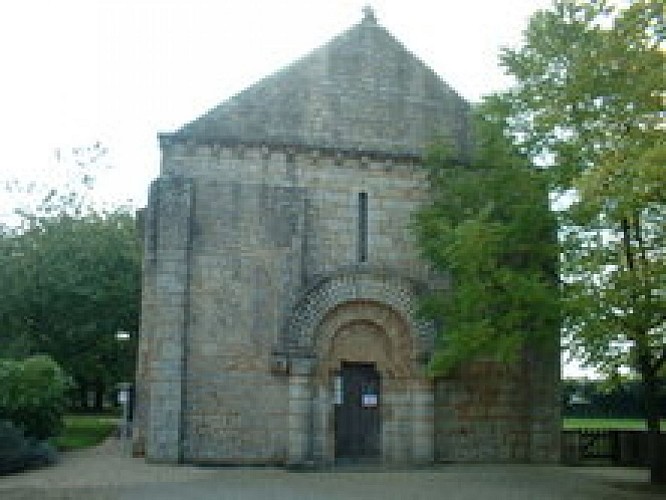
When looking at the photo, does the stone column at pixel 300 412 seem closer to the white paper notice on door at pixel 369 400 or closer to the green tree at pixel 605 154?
the white paper notice on door at pixel 369 400

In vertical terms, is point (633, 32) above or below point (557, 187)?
above

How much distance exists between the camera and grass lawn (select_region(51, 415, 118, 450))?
2436cm

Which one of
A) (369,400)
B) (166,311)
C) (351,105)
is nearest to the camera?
(166,311)

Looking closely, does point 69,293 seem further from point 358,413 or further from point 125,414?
point 358,413

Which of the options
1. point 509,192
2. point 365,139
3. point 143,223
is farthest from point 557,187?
point 143,223

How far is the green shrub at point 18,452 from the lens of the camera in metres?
17.2

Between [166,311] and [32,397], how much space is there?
17.3 feet

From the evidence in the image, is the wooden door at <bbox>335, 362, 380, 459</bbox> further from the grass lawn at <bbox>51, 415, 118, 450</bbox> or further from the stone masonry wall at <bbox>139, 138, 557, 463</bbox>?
the grass lawn at <bbox>51, 415, 118, 450</bbox>

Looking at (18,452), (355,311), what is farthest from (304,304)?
(18,452)

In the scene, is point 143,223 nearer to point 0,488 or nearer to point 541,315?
point 0,488

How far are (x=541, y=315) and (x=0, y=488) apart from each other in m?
10.6

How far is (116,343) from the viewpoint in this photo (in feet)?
102

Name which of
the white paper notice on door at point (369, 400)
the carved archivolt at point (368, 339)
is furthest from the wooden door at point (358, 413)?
the carved archivolt at point (368, 339)

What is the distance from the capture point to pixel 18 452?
17.6 m
